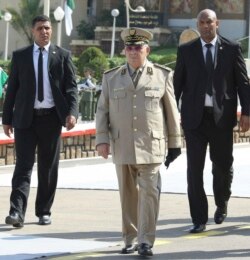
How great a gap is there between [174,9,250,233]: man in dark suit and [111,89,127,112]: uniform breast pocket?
4.98ft

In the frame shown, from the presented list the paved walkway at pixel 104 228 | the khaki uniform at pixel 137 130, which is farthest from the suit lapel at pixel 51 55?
the khaki uniform at pixel 137 130

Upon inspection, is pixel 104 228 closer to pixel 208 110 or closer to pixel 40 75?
pixel 208 110

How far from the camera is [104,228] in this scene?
1122 cm

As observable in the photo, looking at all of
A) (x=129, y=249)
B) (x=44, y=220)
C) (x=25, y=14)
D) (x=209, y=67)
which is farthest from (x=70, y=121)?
(x=25, y=14)

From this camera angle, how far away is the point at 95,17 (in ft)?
305

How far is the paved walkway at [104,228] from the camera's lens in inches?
383

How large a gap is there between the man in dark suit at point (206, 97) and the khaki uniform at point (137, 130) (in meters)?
1.33

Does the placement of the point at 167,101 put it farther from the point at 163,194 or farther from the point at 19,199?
the point at 163,194

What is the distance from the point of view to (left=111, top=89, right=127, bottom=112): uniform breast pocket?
31.8ft

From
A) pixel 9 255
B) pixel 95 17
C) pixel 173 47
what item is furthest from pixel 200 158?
pixel 95 17

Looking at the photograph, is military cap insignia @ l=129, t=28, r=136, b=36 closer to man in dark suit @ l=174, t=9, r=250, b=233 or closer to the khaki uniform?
the khaki uniform

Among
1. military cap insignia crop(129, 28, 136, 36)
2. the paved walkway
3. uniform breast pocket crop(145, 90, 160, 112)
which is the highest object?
military cap insignia crop(129, 28, 136, 36)

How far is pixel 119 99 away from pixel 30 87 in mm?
1873

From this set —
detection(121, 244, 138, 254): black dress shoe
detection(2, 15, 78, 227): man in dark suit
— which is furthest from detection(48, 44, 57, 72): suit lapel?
detection(121, 244, 138, 254): black dress shoe
